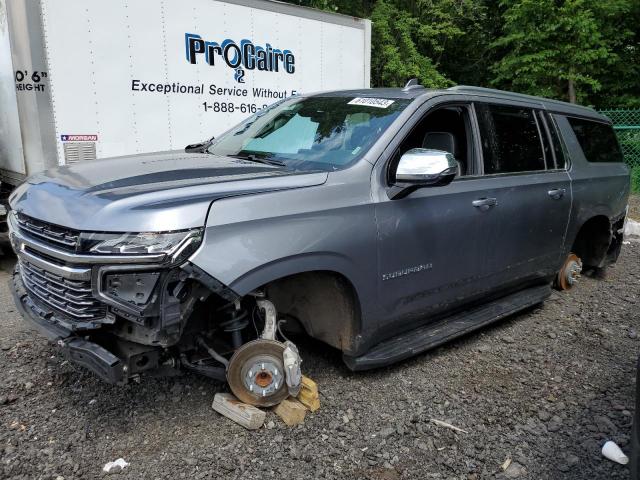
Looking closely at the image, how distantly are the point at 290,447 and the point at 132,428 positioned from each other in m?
0.89

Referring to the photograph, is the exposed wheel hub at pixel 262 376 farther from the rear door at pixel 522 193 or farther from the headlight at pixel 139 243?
the rear door at pixel 522 193

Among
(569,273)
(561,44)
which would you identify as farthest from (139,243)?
(561,44)

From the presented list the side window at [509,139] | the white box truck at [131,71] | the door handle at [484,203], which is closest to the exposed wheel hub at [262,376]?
the door handle at [484,203]

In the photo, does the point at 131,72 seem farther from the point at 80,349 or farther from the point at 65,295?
the point at 80,349

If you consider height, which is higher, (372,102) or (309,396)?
(372,102)

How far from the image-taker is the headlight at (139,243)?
7.83 ft

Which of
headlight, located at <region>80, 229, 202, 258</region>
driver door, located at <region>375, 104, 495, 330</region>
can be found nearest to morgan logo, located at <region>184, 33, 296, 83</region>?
driver door, located at <region>375, 104, 495, 330</region>

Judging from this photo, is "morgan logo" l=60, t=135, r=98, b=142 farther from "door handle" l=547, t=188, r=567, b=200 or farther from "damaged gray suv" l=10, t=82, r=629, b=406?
"door handle" l=547, t=188, r=567, b=200

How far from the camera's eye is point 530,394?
3.49 meters

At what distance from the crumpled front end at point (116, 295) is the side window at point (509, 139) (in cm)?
243

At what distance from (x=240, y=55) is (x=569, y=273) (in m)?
5.03

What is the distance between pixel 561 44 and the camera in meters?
14.1

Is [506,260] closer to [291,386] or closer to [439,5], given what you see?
[291,386]

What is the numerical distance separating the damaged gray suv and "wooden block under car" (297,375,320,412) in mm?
204
